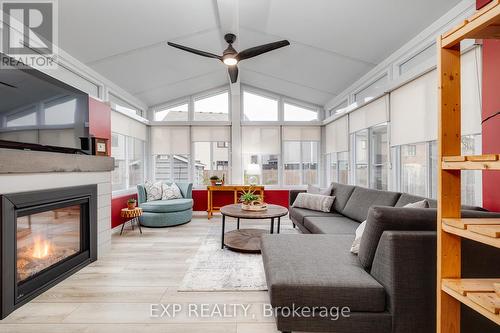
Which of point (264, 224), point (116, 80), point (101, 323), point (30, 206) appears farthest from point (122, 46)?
point (264, 224)

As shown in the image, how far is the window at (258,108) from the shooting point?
6219mm

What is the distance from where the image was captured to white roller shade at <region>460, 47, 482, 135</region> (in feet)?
6.98

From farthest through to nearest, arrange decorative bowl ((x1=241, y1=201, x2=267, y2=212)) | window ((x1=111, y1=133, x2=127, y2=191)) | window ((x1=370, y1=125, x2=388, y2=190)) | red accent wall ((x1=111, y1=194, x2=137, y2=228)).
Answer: window ((x1=111, y1=133, x2=127, y2=191)), red accent wall ((x1=111, y1=194, x2=137, y2=228)), window ((x1=370, y1=125, x2=388, y2=190)), decorative bowl ((x1=241, y1=201, x2=267, y2=212))

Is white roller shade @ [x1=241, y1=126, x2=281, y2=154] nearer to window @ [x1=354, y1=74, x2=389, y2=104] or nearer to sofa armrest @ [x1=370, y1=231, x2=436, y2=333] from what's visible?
window @ [x1=354, y1=74, x2=389, y2=104]

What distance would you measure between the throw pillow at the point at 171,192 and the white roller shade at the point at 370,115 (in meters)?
3.73

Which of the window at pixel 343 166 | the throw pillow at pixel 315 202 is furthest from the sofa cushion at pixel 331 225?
the window at pixel 343 166

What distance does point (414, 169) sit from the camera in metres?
3.18

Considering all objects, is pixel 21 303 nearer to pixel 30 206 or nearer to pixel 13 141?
pixel 30 206

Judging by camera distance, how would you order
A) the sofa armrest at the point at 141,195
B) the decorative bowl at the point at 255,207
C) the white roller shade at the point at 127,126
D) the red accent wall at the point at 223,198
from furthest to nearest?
the red accent wall at the point at 223,198, the sofa armrest at the point at 141,195, the white roller shade at the point at 127,126, the decorative bowl at the point at 255,207

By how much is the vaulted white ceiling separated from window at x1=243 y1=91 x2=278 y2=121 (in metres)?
1.28

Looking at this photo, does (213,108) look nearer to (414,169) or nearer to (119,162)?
(119,162)

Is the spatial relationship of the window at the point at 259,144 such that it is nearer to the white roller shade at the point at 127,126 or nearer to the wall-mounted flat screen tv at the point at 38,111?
the white roller shade at the point at 127,126

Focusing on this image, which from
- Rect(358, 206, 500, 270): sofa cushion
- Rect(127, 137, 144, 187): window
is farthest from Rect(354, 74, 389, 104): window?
Rect(127, 137, 144, 187): window

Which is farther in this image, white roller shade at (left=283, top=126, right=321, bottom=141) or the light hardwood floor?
white roller shade at (left=283, top=126, right=321, bottom=141)
